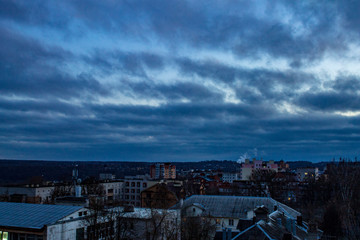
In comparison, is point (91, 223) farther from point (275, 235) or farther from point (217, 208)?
point (217, 208)

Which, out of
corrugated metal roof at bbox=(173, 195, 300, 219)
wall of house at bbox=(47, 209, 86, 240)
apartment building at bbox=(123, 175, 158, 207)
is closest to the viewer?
wall of house at bbox=(47, 209, 86, 240)

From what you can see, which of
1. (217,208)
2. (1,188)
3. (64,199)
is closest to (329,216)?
(217,208)

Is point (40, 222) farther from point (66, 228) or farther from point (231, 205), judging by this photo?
point (231, 205)

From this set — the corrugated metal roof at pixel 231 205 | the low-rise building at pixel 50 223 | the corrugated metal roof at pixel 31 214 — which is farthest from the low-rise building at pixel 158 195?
the corrugated metal roof at pixel 31 214

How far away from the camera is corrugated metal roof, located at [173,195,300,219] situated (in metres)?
54.7

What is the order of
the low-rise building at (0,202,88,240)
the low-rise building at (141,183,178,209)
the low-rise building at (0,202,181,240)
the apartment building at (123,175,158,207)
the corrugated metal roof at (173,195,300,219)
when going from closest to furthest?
the low-rise building at (0,202,88,240)
the low-rise building at (0,202,181,240)
the corrugated metal roof at (173,195,300,219)
the low-rise building at (141,183,178,209)
the apartment building at (123,175,158,207)

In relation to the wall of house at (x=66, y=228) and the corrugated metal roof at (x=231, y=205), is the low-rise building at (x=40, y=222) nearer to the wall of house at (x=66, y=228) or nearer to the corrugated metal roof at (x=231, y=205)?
the wall of house at (x=66, y=228)

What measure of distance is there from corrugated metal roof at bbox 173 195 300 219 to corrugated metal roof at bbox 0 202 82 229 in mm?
28202

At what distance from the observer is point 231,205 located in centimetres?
5675

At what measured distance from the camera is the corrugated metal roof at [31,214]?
27094mm

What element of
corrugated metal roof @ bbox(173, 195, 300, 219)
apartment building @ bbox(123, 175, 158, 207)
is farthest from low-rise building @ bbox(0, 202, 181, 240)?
apartment building @ bbox(123, 175, 158, 207)

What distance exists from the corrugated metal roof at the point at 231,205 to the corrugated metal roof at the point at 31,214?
2820 centimetres

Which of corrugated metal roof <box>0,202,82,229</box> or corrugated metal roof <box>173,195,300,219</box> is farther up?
corrugated metal roof <box>0,202,82,229</box>

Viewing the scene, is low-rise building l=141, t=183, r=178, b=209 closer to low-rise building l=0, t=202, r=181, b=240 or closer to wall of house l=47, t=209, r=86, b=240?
low-rise building l=0, t=202, r=181, b=240
